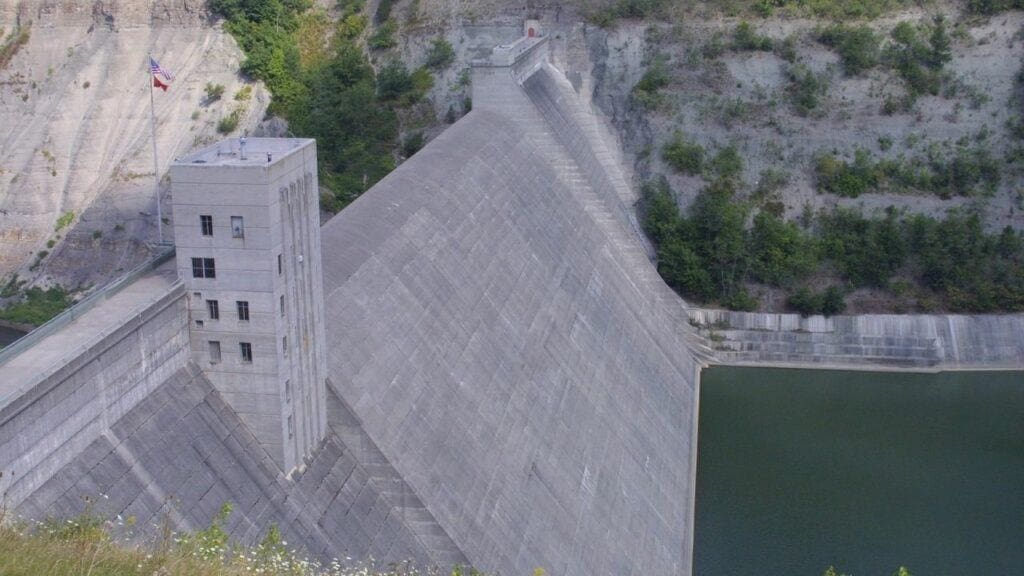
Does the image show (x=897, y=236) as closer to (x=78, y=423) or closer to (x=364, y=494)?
(x=364, y=494)

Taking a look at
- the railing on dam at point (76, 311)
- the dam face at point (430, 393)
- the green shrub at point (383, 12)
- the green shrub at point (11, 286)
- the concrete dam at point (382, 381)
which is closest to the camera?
the railing on dam at point (76, 311)

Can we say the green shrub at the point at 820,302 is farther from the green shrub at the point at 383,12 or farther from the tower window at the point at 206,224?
the tower window at the point at 206,224

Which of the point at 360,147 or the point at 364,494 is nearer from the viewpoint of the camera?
the point at 364,494

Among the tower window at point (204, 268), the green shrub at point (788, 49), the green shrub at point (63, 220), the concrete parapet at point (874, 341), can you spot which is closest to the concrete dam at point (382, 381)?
the tower window at point (204, 268)

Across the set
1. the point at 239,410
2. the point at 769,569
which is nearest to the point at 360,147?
the point at 769,569

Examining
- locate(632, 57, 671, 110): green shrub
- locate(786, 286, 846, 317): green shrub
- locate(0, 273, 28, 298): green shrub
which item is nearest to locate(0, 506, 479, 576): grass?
locate(786, 286, 846, 317): green shrub
